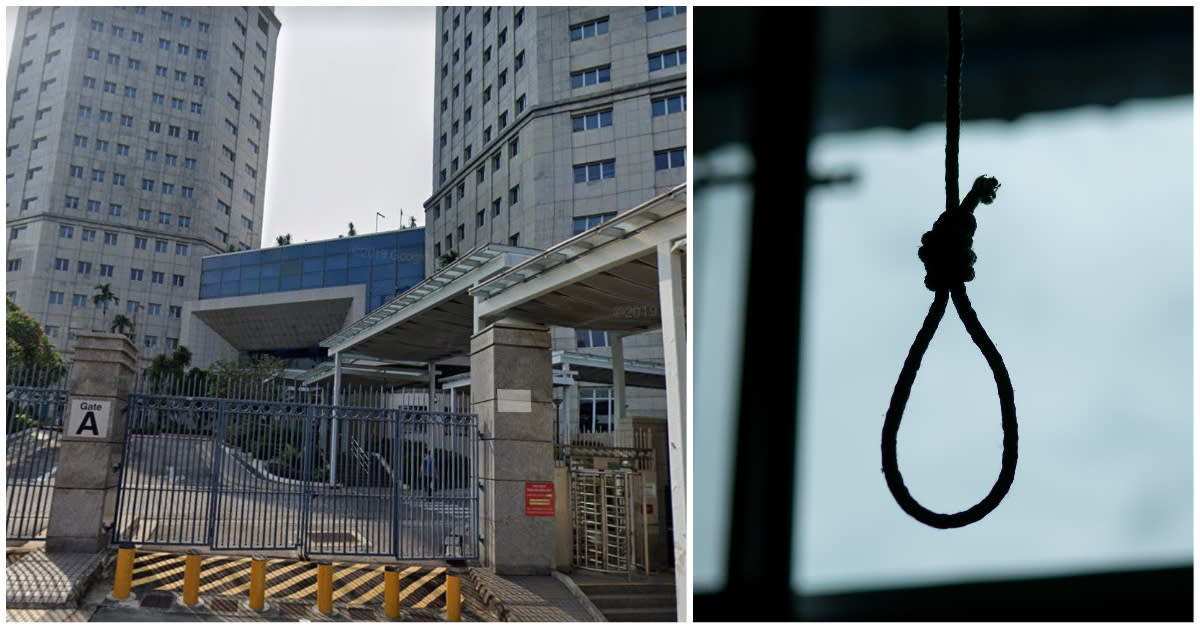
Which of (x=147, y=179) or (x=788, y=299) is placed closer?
(x=788, y=299)

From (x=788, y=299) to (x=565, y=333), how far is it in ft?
70.3

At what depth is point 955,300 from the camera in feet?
3.72

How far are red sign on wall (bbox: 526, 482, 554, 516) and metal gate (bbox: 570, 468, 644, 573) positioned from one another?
38 cm

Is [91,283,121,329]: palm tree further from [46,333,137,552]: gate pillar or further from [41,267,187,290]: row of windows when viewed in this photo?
[46,333,137,552]: gate pillar

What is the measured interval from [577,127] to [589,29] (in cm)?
346

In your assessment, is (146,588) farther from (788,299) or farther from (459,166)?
(459,166)

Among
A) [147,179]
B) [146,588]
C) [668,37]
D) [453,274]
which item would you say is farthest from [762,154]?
[147,179]

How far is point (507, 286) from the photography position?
8.03m

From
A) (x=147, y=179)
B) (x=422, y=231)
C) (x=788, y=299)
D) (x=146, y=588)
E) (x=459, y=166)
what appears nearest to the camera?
(x=788, y=299)

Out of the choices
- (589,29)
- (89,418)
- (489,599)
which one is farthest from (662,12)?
(489,599)

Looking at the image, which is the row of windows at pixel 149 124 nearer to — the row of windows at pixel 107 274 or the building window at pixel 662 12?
the row of windows at pixel 107 274

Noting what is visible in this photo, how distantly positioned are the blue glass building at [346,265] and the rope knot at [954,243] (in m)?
32.8

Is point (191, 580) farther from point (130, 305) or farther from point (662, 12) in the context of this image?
point (130, 305)

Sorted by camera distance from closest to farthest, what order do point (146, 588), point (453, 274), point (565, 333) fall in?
point (146, 588) < point (453, 274) < point (565, 333)
